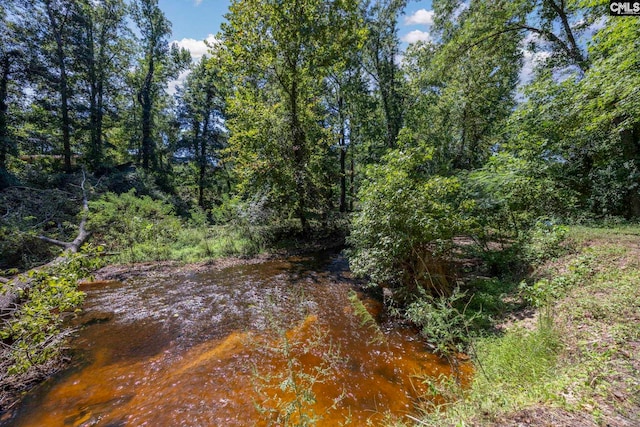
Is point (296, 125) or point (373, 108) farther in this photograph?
point (373, 108)

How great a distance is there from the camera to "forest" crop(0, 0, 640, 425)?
15.3 feet

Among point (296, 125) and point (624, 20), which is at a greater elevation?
point (296, 125)

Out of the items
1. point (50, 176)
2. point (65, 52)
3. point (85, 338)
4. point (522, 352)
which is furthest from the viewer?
point (65, 52)

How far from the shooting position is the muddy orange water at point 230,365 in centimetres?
288

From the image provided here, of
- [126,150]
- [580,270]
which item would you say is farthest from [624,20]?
[126,150]

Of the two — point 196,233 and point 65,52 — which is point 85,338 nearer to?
point 196,233

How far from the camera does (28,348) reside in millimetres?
3318

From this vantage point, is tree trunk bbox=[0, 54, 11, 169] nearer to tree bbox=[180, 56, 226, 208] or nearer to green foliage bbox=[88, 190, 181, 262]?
green foliage bbox=[88, 190, 181, 262]

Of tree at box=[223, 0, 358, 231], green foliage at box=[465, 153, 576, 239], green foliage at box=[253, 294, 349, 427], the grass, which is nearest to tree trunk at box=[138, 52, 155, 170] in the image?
tree at box=[223, 0, 358, 231]

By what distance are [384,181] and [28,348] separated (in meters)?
6.39

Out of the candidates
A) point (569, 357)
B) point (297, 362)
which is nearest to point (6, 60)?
point (297, 362)

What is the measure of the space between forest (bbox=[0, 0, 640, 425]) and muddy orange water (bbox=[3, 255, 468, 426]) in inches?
22.7

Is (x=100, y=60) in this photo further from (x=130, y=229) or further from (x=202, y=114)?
(x=130, y=229)

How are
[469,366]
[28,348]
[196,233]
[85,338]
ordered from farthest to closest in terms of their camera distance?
[196,233] → [85,338] → [469,366] → [28,348]
